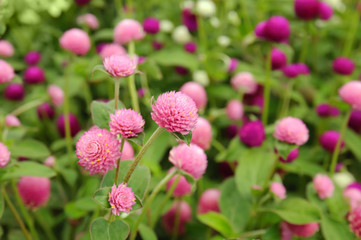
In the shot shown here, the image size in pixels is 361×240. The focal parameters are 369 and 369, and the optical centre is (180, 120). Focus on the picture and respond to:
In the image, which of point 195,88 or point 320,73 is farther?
point 320,73

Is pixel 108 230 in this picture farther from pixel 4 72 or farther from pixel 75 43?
pixel 75 43

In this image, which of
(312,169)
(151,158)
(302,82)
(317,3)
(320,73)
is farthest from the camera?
(320,73)

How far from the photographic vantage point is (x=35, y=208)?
3.22 ft

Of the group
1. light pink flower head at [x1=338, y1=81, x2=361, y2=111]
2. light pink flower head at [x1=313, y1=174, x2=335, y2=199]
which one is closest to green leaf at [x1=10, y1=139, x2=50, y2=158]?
light pink flower head at [x1=313, y1=174, x2=335, y2=199]

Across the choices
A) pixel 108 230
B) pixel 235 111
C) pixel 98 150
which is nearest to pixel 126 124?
pixel 98 150

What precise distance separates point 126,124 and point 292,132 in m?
0.43

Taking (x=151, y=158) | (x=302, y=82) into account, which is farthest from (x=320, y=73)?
(x=151, y=158)

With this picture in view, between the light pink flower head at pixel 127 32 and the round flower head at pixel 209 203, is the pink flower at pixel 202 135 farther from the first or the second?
the light pink flower head at pixel 127 32

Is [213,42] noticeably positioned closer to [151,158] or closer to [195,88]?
[195,88]

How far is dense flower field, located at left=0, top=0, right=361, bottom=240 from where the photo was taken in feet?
2.07

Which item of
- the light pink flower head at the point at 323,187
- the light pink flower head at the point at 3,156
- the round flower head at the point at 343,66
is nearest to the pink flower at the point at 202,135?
the light pink flower head at the point at 323,187

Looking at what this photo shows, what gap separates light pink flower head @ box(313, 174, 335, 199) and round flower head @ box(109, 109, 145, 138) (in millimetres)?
625

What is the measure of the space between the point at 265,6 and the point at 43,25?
1072 millimetres

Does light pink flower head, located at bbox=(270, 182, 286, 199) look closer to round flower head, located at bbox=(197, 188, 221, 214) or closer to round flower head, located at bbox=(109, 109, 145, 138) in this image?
round flower head, located at bbox=(197, 188, 221, 214)
